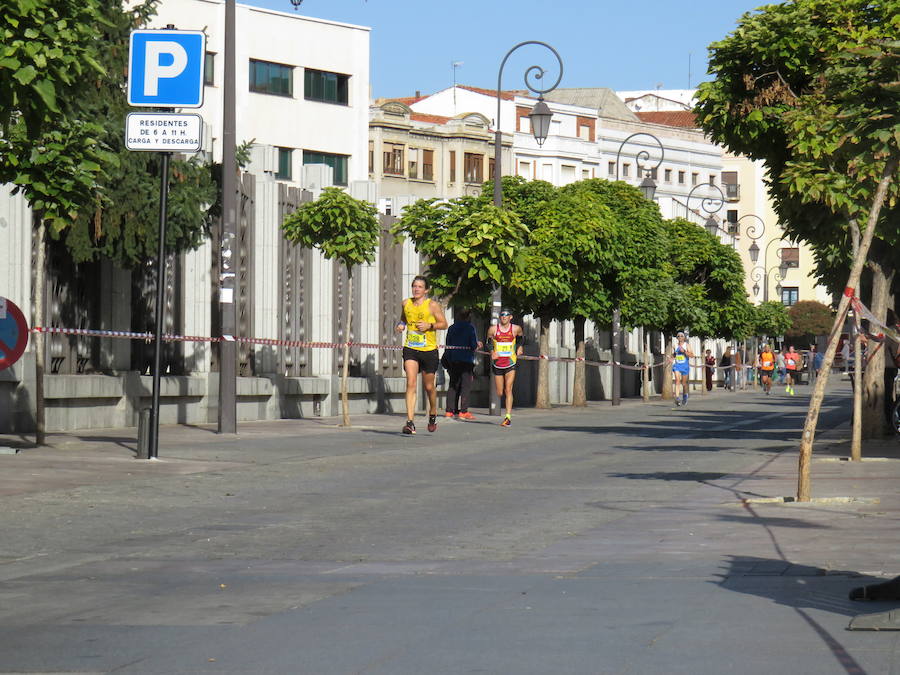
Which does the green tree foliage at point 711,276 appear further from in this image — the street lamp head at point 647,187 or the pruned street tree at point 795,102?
the pruned street tree at point 795,102

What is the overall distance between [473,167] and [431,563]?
90.0 metres

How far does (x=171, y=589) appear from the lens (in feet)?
27.3

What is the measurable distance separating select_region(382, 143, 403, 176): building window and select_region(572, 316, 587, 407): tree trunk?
47.1 meters

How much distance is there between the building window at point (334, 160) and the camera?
69.6m

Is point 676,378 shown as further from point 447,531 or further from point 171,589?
point 171,589

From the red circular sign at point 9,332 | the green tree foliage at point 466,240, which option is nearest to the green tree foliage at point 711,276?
the green tree foliage at point 466,240

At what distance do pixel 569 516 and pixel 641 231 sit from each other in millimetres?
36596

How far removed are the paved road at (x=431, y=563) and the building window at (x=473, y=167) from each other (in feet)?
264

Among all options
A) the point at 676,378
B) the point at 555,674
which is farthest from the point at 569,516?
the point at 676,378

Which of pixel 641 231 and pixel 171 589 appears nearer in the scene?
pixel 171 589

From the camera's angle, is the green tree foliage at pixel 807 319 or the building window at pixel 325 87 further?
the green tree foliage at pixel 807 319

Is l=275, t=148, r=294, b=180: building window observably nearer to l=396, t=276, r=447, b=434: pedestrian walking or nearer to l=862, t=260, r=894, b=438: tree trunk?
l=396, t=276, r=447, b=434: pedestrian walking

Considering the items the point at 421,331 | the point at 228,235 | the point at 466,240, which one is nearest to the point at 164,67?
the point at 228,235

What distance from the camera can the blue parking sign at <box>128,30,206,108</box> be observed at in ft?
55.4
